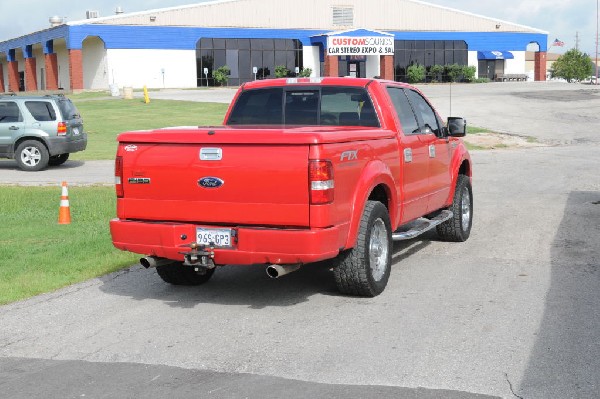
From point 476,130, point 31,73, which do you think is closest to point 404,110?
point 476,130

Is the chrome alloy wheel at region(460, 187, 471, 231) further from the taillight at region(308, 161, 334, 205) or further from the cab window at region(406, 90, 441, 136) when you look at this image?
the taillight at region(308, 161, 334, 205)

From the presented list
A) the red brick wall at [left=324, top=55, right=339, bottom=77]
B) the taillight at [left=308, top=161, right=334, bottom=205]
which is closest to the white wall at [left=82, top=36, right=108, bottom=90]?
the red brick wall at [left=324, top=55, right=339, bottom=77]

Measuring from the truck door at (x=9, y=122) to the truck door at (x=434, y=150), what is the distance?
1484 centimetres

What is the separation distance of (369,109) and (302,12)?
215 ft

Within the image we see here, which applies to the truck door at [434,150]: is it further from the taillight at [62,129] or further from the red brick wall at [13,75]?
the red brick wall at [13,75]

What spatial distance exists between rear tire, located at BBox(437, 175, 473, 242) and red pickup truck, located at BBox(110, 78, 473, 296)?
191cm

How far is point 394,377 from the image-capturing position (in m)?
5.35

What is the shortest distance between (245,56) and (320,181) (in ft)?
217

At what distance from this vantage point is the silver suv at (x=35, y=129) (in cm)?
2164

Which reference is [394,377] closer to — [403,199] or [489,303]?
[489,303]

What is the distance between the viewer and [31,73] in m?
76.6

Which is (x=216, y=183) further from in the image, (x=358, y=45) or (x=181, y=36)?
(x=358, y=45)

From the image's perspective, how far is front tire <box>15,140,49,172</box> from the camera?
21688mm

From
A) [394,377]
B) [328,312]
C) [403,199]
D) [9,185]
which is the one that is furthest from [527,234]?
[9,185]
